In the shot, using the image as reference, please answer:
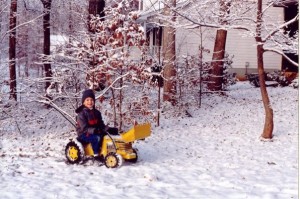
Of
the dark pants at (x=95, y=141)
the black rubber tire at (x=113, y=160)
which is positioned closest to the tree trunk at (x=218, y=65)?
the dark pants at (x=95, y=141)

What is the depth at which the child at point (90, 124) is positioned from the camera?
966 centimetres

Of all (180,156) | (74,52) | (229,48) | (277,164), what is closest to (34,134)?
(74,52)

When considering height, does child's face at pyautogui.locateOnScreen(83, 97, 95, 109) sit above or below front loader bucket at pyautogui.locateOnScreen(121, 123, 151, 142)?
above

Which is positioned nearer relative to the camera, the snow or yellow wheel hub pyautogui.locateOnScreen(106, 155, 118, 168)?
the snow

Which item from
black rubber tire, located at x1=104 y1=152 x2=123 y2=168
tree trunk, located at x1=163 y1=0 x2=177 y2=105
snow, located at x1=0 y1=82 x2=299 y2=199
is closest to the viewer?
snow, located at x1=0 y1=82 x2=299 y2=199

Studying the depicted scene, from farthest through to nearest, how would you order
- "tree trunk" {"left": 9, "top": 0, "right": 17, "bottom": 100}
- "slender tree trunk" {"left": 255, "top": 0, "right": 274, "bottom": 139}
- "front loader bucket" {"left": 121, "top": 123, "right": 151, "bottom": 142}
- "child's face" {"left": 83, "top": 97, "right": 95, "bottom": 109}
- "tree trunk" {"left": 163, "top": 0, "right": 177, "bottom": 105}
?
"tree trunk" {"left": 9, "top": 0, "right": 17, "bottom": 100}, "tree trunk" {"left": 163, "top": 0, "right": 177, "bottom": 105}, "slender tree trunk" {"left": 255, "top": 0, "right": 274, "bottom": 139}, "child's face" {"left": 83, "top": 97, "right": 95, "bottom": 109}, "front loader bucket" {"left": 121, "top": 123, "right": 151, "bottom": 142}

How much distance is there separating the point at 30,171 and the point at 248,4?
890 centimetres

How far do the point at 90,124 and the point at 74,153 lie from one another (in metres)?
0.68

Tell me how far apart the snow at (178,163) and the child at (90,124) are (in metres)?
0.49

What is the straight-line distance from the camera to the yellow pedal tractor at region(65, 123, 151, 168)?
31.3ft

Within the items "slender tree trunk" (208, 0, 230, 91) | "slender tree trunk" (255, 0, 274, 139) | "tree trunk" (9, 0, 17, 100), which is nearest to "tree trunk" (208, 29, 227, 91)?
"slender tree trunk" (208, 0, 230, 91)

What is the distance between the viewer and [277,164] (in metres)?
10.4

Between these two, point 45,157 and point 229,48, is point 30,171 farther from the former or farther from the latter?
point 229,48

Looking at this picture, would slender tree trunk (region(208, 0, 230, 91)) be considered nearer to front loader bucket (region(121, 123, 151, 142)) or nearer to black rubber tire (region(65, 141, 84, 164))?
front loader bucket (region(121, 123, 151, 142))
